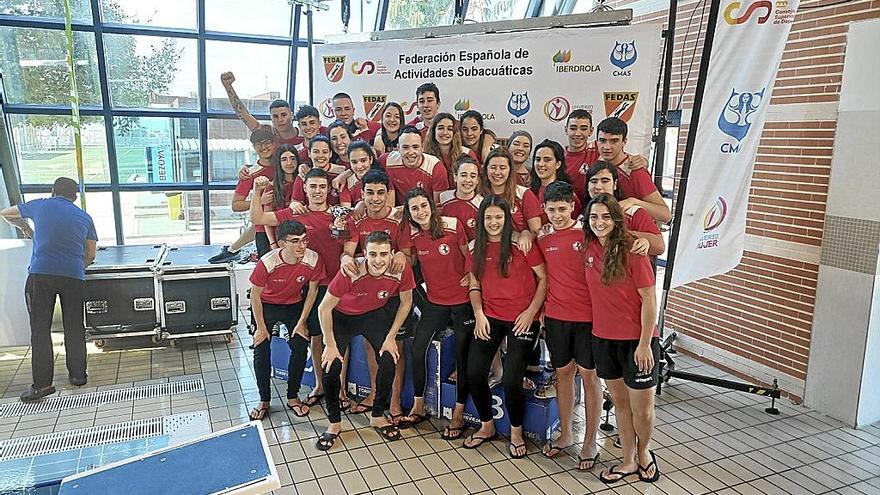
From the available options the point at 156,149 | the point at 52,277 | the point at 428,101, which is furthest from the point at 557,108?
the point at 156,149

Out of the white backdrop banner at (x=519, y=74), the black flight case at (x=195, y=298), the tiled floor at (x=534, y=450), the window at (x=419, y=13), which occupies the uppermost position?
the window at (x=419, y=13)

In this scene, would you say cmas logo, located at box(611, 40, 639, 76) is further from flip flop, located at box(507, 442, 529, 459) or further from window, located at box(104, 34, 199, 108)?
window, located at box(104, 34, 199, 108)

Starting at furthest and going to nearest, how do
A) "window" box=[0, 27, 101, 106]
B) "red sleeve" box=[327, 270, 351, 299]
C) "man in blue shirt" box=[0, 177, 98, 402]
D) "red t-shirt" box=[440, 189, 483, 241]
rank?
"window" box=[0, 27, 101, 106] → "man in blue shirt" box=[0, 177, 98, 402] → "red t-shirt" box=[440, 189, 483, 241] → "red sleeve" box=[327, 270, 351, 299]

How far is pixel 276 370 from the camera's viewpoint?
487cm

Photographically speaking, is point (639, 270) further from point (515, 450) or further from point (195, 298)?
point (195, 298)

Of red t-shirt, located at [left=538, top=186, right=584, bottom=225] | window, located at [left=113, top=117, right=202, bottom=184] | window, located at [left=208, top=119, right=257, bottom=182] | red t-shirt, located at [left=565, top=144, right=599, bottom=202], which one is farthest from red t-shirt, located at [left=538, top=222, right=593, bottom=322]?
window, located at [left=113, top=117, right=202, bottom=184]

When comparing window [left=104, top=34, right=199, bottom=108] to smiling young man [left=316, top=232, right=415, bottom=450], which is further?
window [left=104, top=34, right=199, bottom=108]

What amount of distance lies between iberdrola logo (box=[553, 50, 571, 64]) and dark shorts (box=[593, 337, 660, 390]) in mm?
1989

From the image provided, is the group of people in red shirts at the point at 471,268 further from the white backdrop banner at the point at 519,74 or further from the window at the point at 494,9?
the window at the point at 494,9

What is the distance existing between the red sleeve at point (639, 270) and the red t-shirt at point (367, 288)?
1.31 meters

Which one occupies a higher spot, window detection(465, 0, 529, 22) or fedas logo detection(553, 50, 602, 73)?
window detection(465, 0, 529, 22)

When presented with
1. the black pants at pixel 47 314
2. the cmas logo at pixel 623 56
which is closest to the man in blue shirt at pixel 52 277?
the black pants at pixel 47 314

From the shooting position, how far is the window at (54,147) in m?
6.25

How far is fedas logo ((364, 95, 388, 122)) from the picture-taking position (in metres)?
5.24
